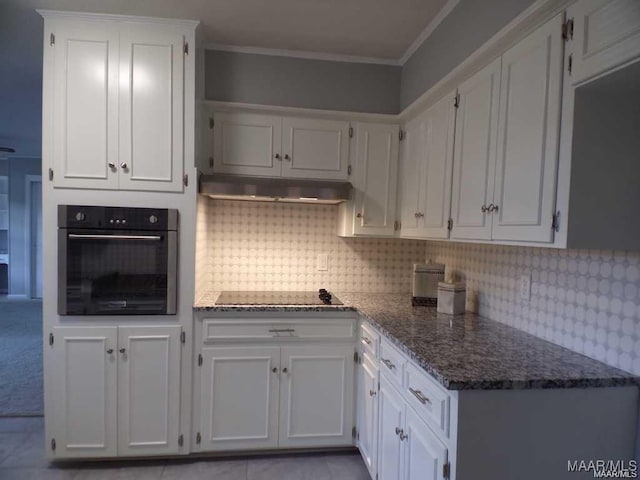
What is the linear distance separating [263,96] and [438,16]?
1152 millimetres

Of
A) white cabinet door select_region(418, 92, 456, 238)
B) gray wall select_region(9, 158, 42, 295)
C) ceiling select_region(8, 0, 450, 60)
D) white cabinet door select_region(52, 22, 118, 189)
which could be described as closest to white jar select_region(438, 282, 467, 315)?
white cabinet door select_region(418, 92, 456, 238)

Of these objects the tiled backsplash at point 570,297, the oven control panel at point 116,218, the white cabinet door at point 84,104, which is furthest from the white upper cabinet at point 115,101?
the tiled backsplash at point 570,297

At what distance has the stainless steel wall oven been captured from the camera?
2133 millimetres

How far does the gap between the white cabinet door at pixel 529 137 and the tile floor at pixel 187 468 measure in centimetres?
172

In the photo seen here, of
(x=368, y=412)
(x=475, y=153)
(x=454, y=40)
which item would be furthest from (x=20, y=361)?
(x=454, y=40)

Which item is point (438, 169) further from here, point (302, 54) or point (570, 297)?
point (302, 54)

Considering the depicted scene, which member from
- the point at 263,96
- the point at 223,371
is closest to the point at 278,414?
the point at 223,371

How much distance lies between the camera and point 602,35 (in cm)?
110

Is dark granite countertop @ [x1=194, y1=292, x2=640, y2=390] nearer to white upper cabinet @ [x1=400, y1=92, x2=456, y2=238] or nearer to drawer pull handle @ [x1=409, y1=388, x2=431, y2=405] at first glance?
drawer pull handle @ [x1=409, y1=388, x2=431, y2=405]

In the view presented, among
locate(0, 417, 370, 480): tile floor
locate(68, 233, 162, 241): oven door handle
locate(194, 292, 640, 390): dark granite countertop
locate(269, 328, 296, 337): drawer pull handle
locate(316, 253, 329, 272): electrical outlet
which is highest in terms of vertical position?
locate(68, 233, 162, 241): oven door handle

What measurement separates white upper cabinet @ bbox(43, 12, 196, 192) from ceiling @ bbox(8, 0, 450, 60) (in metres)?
0.09

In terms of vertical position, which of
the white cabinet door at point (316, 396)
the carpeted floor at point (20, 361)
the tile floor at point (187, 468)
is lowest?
the tile floor at point (187, 468)

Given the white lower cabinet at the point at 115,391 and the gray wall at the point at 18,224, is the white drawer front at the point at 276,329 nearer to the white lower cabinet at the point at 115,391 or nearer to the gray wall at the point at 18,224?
the white lower cabinet at the point at 115,391

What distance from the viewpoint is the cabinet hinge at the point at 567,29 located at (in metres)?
1.22
